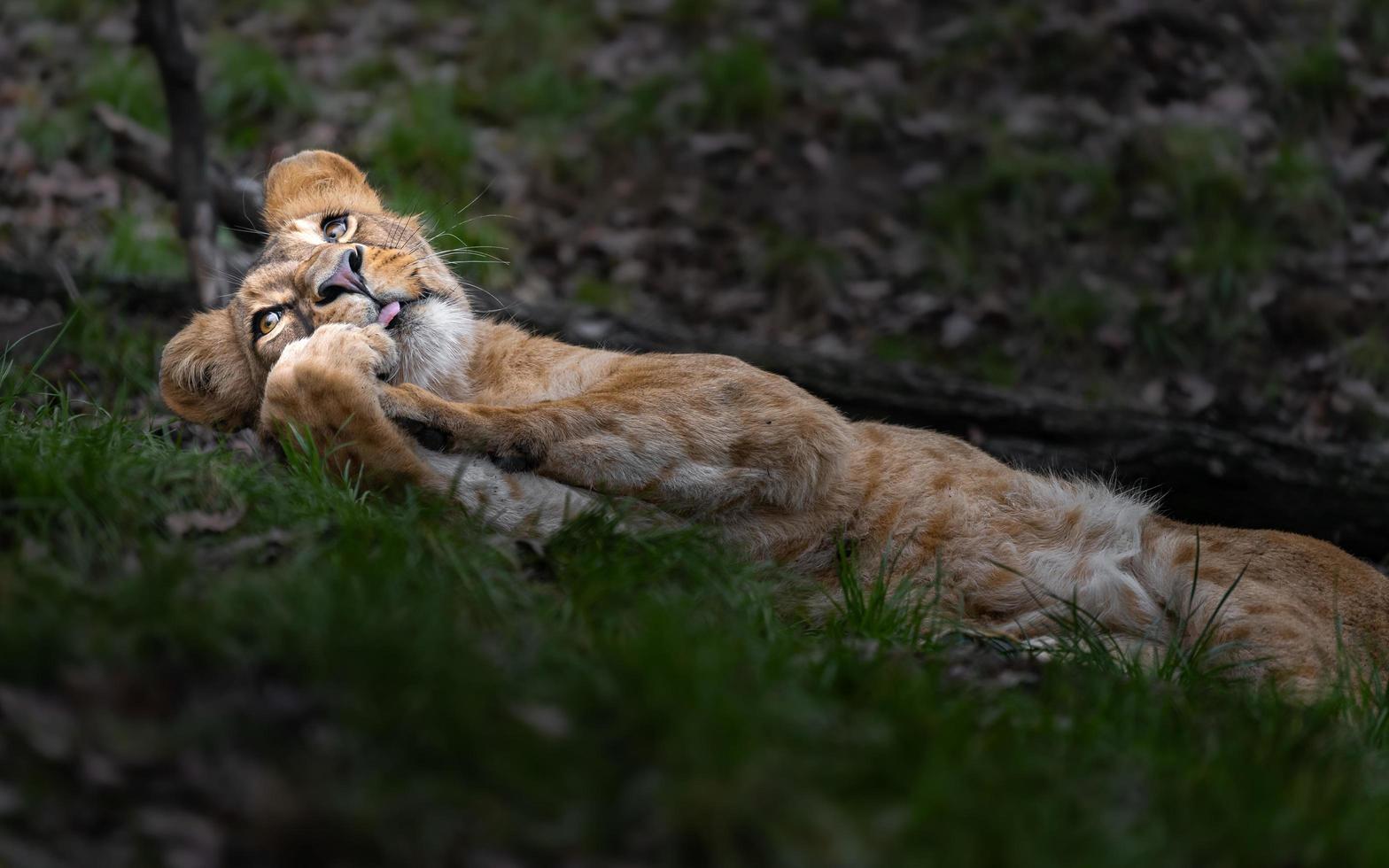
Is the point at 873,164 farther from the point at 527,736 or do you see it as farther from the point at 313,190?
the point at 527,736

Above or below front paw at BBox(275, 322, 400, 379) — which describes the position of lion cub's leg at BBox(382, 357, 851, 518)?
below

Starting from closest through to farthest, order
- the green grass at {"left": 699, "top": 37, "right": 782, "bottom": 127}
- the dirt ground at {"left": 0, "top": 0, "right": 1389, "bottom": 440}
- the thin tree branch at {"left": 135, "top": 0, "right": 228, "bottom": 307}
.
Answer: the thin tree branch at {"left": 135, "top": 0, "right": 228, "bottom": 307}
the dirt ground at {"left": 0, "top": 0, "right": 1389, "bottom": 440}
the green grass at {"left": 699, "top": 37, "right": 782, "bottom": 127}

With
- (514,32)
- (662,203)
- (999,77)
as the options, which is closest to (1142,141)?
(999,77)

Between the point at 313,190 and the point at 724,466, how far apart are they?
8.31 ft

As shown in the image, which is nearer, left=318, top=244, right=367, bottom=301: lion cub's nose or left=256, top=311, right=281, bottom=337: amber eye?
left=318, top=244, right=367, bottom=301: lion cub's nose

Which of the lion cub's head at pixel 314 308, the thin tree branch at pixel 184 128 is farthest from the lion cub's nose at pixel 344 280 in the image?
the thin tree branch at pixel 184 128

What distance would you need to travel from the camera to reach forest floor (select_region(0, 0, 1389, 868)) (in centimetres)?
253

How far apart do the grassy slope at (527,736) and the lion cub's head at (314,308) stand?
1424 mm

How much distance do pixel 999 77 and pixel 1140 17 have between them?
124cm

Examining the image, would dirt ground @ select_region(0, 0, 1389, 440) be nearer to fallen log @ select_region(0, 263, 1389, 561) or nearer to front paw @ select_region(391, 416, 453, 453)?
fallen log @ select_region(0, 263, 1389, 561)

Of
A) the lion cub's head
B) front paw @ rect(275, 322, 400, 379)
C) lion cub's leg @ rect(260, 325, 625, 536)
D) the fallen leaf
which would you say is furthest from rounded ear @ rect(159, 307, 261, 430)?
the fallen leaf

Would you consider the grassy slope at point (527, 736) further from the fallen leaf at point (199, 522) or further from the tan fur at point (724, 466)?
the tan fur at point (724, 466)

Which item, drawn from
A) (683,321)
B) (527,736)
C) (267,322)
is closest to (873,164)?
(683,321)

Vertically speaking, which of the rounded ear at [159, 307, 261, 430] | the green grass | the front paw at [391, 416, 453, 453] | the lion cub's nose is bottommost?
the rounded ear at [159, 307, 261, 430]
